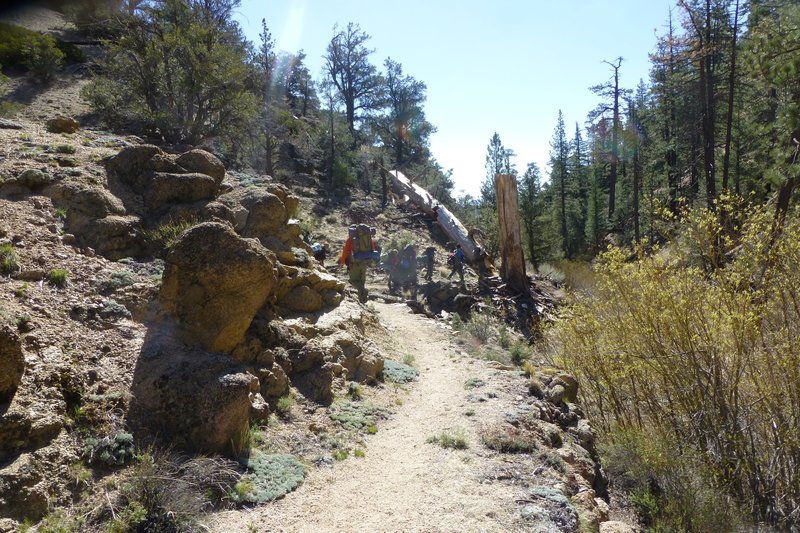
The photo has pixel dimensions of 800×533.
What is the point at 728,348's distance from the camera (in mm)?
6492

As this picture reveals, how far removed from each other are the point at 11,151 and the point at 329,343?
5549 millimetres

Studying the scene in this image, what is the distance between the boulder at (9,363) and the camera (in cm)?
393

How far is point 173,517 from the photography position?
379 cm

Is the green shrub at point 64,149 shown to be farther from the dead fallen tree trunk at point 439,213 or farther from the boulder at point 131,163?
the dead fallen tree trunk at point 439,213

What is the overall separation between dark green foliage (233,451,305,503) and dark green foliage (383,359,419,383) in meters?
3.23

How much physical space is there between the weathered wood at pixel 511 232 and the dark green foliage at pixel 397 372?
7.93 metres

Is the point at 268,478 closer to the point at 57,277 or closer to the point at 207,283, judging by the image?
the point at 207,283

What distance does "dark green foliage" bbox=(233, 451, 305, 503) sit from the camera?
4.50m

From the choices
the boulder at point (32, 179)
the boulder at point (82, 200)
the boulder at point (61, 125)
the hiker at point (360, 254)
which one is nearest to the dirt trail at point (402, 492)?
the boulder at point (82, 200)

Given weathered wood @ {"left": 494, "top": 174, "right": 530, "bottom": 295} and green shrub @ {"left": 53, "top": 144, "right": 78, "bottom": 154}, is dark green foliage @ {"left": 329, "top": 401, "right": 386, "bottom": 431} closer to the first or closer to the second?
green shrub @ {"left": 53, "top": 144, "right": 78, "bottom": 154}

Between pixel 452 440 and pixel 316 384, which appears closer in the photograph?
pixel 452 440

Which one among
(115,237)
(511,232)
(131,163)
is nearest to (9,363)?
(115,237)

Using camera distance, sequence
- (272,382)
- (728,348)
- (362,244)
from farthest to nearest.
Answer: (362,244) → (728,348) → (272,382)

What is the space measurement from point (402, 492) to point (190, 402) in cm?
224
